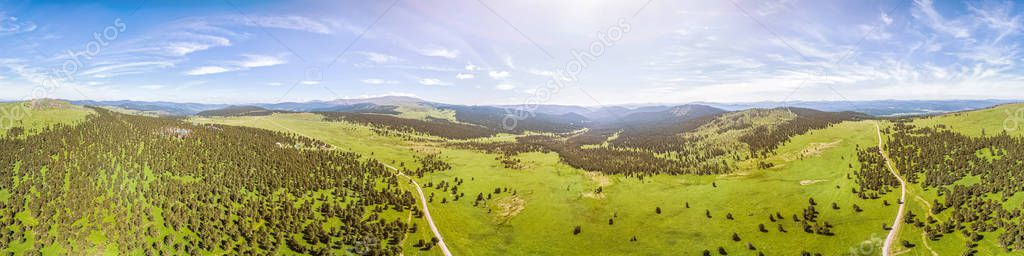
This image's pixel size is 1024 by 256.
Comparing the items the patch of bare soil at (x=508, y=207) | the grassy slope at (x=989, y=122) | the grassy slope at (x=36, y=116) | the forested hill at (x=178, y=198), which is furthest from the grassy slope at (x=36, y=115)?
the grassy slope at (x=989, y=122)

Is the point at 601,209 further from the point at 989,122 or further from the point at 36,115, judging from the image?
the point at 36,115

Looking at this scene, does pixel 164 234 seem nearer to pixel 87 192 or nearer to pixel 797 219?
pixel 87 192

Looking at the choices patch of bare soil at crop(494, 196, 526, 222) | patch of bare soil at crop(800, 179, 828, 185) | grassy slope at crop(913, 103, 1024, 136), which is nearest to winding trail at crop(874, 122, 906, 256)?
patch of bare soil at crop(800, 179, 828, 185)

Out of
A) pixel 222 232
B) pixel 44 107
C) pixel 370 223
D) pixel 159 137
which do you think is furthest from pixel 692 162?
pixel 44 107

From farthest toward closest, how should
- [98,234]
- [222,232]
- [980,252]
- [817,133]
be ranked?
[817,133], [222,232], [98,234], [980,252]

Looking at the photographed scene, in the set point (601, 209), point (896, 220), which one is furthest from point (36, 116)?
point (896, 220)

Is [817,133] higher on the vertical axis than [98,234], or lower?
higher

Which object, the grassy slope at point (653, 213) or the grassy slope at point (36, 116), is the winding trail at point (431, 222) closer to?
the grassy slope at point (653, 213)
